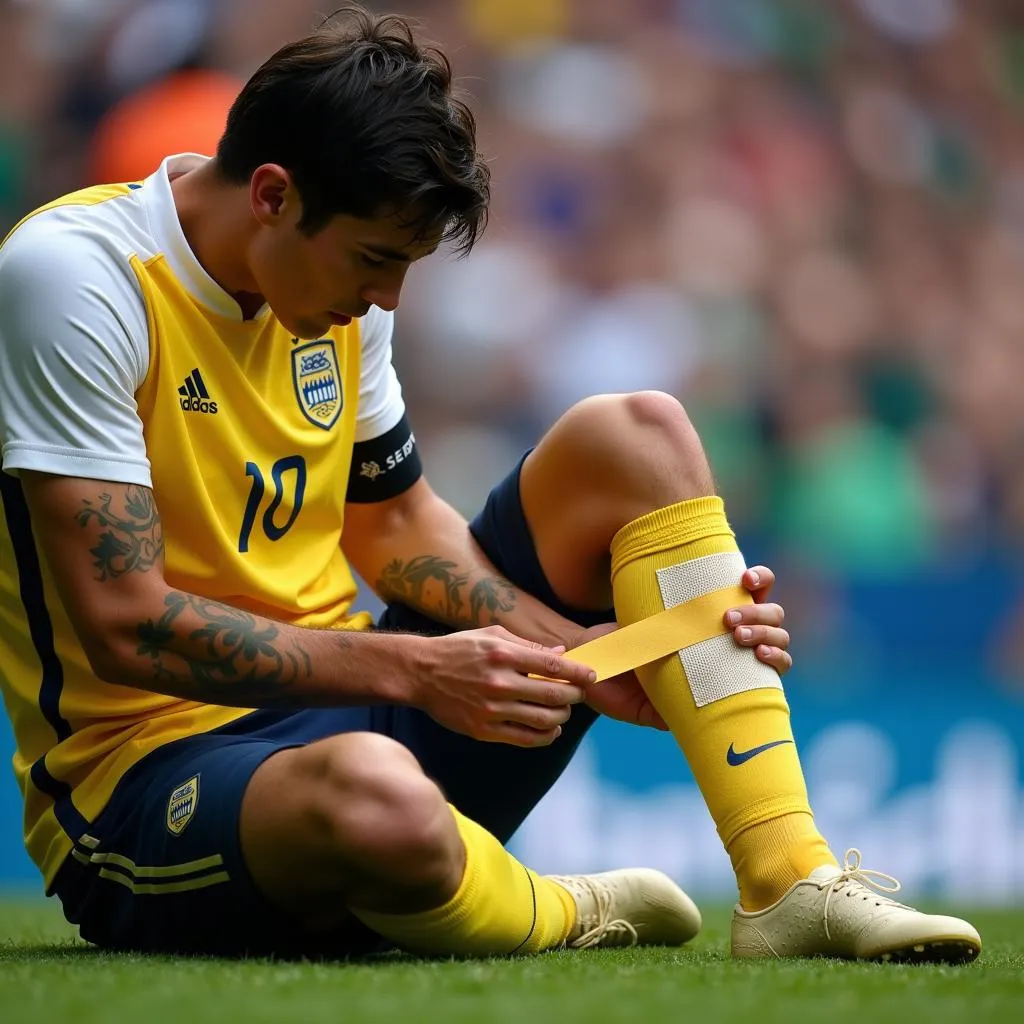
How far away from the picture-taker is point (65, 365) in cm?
206

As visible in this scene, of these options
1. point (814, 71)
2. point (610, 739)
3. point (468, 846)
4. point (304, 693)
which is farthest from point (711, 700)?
point (814, 71)

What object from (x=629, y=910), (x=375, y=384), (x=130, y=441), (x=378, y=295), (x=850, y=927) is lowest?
(x=629, y=910)

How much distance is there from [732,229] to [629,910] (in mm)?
5446

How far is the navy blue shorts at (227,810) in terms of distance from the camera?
2.01 meters

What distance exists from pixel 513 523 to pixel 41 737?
2.46 feet

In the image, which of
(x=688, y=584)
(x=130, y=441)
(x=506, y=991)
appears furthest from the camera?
(x=688, y=584)

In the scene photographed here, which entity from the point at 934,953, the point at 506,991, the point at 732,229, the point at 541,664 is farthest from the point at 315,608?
the point at 732,229

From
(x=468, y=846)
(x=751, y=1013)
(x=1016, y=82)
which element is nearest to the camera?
(x=751, y=1013)

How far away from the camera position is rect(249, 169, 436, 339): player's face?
2219 millimetres

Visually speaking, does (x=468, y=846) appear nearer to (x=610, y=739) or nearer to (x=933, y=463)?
(x=610, y=739)

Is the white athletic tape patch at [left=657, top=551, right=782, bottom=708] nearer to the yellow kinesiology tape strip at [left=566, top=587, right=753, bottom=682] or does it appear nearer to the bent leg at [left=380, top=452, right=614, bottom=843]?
the yellow kinesiology tape strip at [left=566, top=587, right=753, bottom=682]

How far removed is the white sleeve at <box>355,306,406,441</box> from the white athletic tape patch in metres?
0.66

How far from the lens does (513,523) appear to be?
246 cm

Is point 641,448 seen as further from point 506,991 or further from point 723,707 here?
point 506,991
